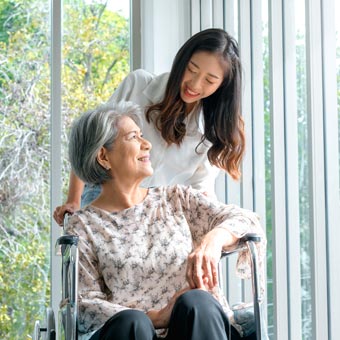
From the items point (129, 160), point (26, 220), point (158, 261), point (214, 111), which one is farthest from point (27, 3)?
point (158, 261)

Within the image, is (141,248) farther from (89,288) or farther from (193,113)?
(193,113)

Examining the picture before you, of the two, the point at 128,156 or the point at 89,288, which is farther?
the point at 128,156

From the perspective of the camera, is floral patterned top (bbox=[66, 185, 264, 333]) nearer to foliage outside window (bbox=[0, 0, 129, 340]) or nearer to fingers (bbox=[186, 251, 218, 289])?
fingers (bbox=[186, 251, 218, 289])

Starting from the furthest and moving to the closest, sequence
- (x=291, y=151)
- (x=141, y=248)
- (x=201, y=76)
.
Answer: (x=291, y=151) → (x=201, y=76) → (x=141, y=248)

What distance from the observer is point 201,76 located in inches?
132

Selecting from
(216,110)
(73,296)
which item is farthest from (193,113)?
(73,296)

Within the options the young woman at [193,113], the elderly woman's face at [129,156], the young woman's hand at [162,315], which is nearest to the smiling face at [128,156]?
the elderly woman's face at [129,156]

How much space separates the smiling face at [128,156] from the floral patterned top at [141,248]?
11 centimetres

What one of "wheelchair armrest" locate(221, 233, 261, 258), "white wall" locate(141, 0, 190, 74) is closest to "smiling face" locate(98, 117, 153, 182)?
"wheelchair armrest" locate(221, 233, 261, 258)

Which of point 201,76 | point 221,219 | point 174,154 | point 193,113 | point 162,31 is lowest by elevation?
point 221,219

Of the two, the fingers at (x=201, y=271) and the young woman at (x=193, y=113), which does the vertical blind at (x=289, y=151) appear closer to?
the young woman at (x=193, y=113)

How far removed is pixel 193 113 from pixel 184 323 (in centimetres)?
115

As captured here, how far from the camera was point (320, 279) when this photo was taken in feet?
11.0

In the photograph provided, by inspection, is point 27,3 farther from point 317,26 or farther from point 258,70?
point 317,26
